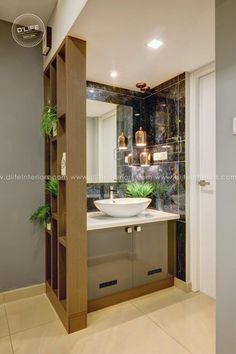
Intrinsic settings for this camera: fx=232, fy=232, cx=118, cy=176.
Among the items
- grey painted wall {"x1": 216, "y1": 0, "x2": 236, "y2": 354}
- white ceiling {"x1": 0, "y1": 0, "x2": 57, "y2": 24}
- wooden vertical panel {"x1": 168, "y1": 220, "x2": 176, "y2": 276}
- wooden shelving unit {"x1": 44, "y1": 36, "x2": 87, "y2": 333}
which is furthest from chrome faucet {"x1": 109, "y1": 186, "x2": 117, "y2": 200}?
white ceiling {"x1": 0, "y1": 0, "x2": 57, "y2": 24}

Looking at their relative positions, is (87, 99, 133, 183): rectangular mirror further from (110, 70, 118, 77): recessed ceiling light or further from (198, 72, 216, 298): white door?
(198, 72, 216, 298): white door

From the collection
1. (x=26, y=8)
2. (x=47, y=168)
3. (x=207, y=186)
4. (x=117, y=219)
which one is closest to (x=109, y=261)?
(x=117, y=219)

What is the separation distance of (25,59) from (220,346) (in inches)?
108

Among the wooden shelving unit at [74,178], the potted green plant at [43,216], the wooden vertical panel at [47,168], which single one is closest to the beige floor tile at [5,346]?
the wooden shelving unit at [74,178]

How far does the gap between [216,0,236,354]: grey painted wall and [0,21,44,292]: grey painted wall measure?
71.0 inches

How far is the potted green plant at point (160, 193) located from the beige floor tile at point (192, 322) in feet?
3.36

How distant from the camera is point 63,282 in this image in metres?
2.04

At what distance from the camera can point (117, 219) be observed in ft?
7.36

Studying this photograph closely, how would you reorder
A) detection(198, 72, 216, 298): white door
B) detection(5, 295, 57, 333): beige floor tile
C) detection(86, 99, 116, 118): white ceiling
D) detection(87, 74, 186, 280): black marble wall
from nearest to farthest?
1. detection(5, 295, 57, 333): beige floor tile
2. detection(198, 72, 216, 298): white door
3. detection(87, 74, 186, 280): black marble wall
4. detection(86, 99, 116, 118): white ceiling

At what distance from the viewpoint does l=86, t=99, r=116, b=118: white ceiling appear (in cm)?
264

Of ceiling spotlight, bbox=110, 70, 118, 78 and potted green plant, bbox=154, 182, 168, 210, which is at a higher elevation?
ceiling spotlight, bbox=110, 70, 118, 78

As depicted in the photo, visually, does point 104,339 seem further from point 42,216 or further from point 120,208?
point 42,216

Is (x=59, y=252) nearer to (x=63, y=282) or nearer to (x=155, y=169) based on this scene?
(x=63, y=282)

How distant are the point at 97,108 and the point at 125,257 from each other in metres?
1.67
